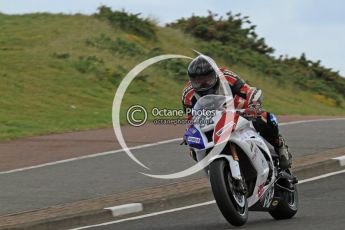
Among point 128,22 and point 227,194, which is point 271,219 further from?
point 128,22

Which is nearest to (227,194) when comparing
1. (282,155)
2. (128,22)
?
(282,155)

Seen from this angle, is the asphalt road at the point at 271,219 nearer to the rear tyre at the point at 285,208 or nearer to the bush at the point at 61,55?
the rear tyre at the point at 285,208

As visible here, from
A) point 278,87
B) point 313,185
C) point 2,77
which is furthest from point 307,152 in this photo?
point 278,87

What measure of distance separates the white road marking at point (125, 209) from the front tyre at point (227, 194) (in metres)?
2.30

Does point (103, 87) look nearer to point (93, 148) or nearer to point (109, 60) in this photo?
point (109, 60)

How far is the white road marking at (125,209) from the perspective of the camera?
36.3ft

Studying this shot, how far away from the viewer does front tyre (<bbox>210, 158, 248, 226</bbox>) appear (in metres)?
8.82

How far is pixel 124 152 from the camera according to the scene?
1700 cm

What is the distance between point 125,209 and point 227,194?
8.69 ft

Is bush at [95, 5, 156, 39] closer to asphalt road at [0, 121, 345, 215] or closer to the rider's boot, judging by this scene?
asphalt road at [0, 121, 345, 215]

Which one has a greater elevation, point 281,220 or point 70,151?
point 70,151

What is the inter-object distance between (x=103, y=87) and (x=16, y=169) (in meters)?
15.2

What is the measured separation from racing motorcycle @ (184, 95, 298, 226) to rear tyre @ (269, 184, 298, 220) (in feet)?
Answer: 1.50

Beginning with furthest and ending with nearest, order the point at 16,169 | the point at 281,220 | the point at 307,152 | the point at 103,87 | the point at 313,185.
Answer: the point at 103,87 → the point at 307,152 → the point at 16,169 → the point at 313,185 → the point at 281,220
